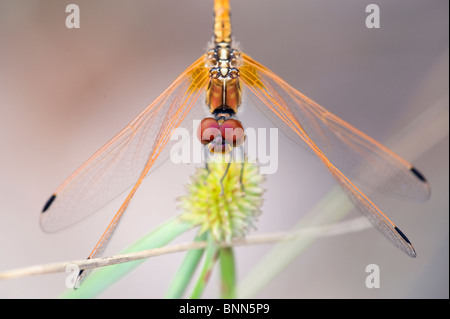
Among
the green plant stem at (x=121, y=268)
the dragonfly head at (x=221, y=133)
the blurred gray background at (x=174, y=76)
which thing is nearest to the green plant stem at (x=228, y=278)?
the green plant stem at (x=121, y=268)

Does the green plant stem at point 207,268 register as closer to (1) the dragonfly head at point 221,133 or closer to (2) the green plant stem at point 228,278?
(2) the green plant stem at point 228,278

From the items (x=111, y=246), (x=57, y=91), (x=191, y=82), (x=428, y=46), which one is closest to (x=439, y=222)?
(x=428, y=46)

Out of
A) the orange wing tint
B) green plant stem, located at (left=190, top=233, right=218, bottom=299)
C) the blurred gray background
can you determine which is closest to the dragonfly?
the orange wing tint

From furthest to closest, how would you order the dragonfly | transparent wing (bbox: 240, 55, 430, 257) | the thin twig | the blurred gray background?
the blurred gray background, transparent wing (bbox: 240, 55, 430, 257), the dragonfly, the thin twig

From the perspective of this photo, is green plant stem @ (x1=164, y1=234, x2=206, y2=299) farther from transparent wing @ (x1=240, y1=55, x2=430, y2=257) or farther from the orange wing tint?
transparent wing @ (x1=240, y1=55, x2=430, y2=257)

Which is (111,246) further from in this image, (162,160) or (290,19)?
(290,19)

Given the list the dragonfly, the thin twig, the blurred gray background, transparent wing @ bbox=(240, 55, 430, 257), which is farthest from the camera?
the blurred gray background

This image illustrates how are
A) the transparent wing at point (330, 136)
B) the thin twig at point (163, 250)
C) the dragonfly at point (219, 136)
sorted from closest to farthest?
the thin twig at point (163, 250)
the dragonfly at point (219, 136)
the transparent wing at point (330, 136)
